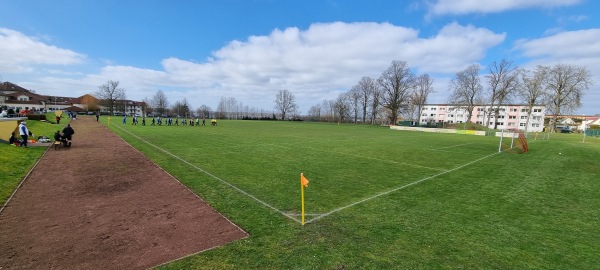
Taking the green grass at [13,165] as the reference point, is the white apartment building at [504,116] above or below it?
above

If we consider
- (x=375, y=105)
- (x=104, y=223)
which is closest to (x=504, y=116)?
(x=375, y=105)

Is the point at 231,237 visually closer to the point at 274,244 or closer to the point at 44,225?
the point at 274,244

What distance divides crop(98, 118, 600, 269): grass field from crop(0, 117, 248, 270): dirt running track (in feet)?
1.73

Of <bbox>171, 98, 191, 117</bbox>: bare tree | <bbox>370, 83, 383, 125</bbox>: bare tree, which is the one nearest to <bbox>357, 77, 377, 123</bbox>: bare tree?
<bbox>370, 83, 383, 125</bbox>: bare tree

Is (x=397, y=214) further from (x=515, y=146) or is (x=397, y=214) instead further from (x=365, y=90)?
(x=365, y=90)

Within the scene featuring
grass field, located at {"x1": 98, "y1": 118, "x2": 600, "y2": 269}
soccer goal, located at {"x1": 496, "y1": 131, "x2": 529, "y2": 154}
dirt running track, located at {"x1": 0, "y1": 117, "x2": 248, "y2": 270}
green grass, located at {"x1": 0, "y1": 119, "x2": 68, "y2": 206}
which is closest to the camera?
dirt running track, located at {"x1": 0, "y1": 117, "x2": 248, "y2": 270}

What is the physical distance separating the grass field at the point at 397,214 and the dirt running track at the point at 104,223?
527 millimetres

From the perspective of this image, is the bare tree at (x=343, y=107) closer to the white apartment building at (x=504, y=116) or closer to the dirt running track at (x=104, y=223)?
the white apartment building at (x=504, y=116)

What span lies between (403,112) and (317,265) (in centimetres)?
7777

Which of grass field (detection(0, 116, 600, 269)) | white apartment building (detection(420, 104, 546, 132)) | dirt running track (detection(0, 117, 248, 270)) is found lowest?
dirt running track (detection(0, 117, 248, 270))

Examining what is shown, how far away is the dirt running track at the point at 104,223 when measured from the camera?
4.79 metres

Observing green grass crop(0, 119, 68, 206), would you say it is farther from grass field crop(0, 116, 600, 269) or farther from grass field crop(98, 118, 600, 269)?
grass field crop(98, 118, 600, 269)

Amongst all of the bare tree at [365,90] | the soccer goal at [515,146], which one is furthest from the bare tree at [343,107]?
the soccer goal at [515,146]

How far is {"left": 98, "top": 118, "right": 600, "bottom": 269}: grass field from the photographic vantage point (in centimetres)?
489
